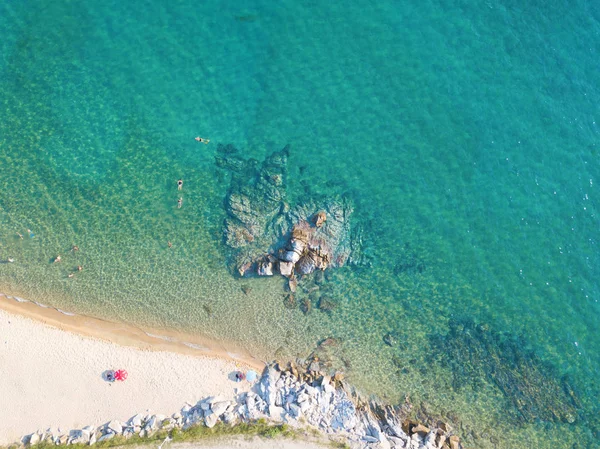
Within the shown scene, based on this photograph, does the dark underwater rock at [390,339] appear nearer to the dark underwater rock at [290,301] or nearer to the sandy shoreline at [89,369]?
the dark underwater rock at [290,301]

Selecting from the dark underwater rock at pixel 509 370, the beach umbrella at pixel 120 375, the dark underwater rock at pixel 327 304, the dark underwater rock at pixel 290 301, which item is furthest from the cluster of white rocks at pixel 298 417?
the dark underwater rock at pixel 509 370

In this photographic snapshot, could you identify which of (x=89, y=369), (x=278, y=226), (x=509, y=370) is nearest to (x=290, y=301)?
(x=278, y=226)

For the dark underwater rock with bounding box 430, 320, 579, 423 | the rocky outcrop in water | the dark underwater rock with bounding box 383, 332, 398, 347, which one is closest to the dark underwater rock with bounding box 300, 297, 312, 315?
the rocky outcrop in water

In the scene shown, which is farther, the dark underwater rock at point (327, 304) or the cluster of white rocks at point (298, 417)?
the dark underwater rock at point (327, 304)

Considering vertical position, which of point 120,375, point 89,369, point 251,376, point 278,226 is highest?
point 278,226

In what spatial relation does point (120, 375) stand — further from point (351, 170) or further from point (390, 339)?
point (351, 170)

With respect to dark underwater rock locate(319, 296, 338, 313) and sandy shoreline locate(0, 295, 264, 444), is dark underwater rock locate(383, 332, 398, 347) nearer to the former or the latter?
A: dark underwater rock locate(319, 296, 338, 313)
